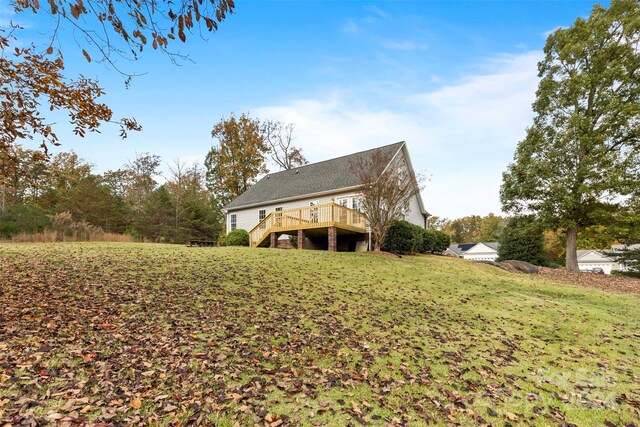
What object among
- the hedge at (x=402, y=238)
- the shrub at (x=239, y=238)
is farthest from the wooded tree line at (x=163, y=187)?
the hedge at (x=402, y=238)

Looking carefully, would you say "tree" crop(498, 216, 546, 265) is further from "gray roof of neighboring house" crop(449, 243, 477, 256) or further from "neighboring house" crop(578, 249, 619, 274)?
"neighboring house" crop(578, 249, 619, 274)

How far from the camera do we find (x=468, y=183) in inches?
984

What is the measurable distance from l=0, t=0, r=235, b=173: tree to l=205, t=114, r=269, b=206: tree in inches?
1115

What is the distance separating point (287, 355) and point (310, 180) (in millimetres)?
18584

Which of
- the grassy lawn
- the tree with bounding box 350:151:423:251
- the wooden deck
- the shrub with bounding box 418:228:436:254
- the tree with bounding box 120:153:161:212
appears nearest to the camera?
the grassy lawn

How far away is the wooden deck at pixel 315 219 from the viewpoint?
16641mm

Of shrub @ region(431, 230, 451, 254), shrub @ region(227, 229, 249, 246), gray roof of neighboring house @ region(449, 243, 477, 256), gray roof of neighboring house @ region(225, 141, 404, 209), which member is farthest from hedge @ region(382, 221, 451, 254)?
gray roof of neighboring house @ region(449, 243, 477, 256)

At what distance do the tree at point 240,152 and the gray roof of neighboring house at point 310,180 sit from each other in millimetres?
7863

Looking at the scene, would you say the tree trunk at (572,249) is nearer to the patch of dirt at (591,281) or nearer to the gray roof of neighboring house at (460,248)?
the patch of dirt at (591,281)

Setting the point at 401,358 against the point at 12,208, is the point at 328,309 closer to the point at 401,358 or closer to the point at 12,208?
the point at 401,358

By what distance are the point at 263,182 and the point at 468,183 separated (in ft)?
53.7

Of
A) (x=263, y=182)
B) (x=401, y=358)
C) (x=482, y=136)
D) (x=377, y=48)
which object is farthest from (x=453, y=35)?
(x=263, y=182)

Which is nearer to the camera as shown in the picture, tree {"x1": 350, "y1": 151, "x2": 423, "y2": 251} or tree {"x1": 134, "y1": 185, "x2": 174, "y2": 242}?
tree {"x1": 350, "y1": 151, "x2": 423, "y2": 251}

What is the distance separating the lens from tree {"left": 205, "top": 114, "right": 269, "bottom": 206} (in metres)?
33.9
